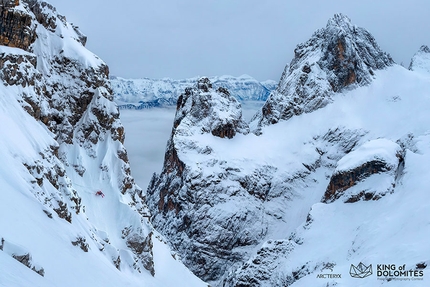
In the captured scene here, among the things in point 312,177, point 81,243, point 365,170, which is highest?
point 312,177

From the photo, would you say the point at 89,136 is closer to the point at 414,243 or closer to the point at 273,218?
the point at 414,243

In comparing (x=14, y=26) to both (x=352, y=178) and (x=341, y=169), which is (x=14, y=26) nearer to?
(x=341, y=169)

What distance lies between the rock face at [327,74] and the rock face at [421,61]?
1800cm

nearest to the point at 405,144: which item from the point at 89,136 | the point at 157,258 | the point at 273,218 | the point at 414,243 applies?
the point at 273,218

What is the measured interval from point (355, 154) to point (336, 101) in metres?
40.4

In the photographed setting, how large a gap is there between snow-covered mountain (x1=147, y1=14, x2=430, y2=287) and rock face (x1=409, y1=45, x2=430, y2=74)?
18.0 m

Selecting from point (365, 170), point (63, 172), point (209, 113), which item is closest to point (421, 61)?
point (209, 113)

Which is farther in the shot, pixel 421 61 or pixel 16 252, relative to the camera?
pixel 421 61

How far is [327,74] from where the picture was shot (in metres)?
121

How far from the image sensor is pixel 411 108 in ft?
337

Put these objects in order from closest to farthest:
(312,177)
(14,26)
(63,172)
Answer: (63,172) < (14,26) < (312,177)

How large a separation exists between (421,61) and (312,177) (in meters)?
75.2

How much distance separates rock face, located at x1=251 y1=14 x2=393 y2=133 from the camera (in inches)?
4589

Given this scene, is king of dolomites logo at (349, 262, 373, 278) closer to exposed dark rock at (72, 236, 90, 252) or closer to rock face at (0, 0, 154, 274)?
rock face at (0, 0, 154, 274)
